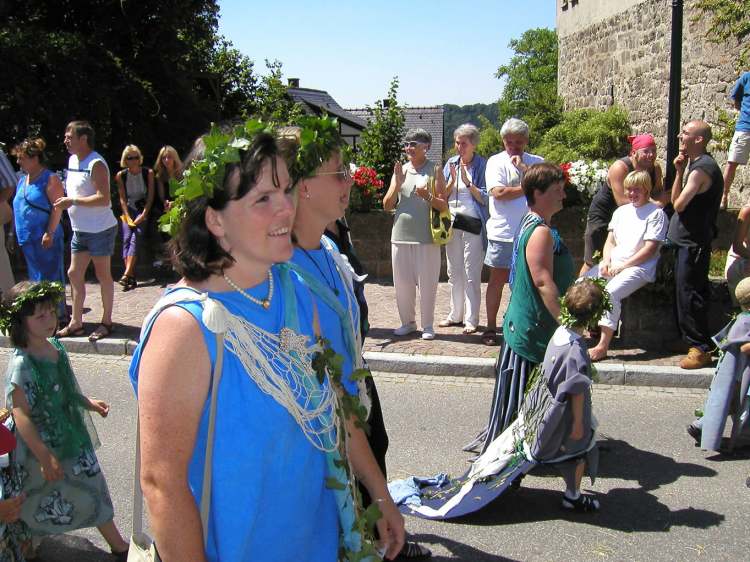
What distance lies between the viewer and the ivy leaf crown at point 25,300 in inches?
154

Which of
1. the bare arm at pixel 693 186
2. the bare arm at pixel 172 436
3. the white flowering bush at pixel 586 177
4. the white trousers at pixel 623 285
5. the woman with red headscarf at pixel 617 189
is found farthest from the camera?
the white flowering bush at pixel 586 177

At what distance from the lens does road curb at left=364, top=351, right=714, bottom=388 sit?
22.2 feet

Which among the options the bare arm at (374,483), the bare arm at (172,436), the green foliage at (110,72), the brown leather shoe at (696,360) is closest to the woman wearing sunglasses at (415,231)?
the brown leather shoe at (696,360)

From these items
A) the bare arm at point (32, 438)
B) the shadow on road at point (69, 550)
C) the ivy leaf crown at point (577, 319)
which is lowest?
the shadow on road at point (69, 550)

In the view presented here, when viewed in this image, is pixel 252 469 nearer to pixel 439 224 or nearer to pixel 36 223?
pixel 439 224

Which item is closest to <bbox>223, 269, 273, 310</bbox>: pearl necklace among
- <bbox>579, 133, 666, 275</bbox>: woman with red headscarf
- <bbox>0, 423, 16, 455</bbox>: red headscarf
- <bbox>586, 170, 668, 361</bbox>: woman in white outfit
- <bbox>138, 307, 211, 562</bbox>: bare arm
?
<bbox>138, 307, 211, 562</bbox>: bare arm

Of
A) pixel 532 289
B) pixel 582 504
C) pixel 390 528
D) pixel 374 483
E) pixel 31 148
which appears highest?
pixel 31 148

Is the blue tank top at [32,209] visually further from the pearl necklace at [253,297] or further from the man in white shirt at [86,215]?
the pearl necklace at [253,297]

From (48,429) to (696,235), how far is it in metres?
5.59

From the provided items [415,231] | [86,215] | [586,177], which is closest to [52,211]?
[86,215]

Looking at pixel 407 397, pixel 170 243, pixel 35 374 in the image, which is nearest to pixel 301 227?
pixel 170 243

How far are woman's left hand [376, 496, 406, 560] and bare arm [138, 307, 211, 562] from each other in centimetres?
74

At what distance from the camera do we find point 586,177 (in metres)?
9.94

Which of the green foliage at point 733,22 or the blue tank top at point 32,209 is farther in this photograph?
the green foliage at point 733,22
